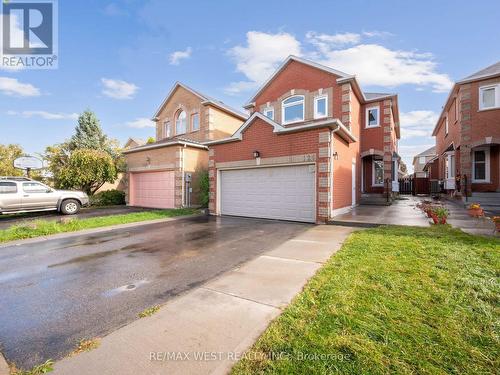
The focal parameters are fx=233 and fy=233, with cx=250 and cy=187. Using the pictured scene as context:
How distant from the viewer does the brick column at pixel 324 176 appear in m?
8.93

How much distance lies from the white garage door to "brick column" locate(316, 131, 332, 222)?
30cm

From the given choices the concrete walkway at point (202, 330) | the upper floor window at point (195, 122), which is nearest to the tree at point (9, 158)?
the upper floor window at point (195, 122)

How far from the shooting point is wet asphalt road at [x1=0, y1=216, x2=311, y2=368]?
8.52ft

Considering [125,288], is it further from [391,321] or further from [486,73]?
[486,73]

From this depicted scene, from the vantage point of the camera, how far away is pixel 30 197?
36.3 ft

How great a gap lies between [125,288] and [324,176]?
294 inches

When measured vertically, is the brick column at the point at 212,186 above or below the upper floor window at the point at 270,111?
below

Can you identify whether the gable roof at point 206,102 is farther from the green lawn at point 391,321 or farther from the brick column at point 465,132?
the green lawn at point 391,321

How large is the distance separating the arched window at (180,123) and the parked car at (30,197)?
874cm

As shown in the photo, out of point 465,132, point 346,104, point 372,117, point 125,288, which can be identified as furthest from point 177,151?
point 465,132

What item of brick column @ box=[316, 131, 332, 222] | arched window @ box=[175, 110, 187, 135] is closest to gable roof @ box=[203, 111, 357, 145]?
brick column @ box=[316, 131, 332, 222]

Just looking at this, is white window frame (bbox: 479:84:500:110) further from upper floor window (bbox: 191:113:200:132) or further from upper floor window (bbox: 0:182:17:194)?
upper floor window (bbox: 0:182:17:194)

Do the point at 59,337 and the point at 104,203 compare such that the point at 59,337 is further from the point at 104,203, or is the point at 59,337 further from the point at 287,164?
the point at 104,203

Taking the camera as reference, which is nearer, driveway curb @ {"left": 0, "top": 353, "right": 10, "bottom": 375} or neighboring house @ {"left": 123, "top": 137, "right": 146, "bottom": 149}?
driveway curb @ {"left": 0, "top": 353, "right": 10, "bottom": 375}
